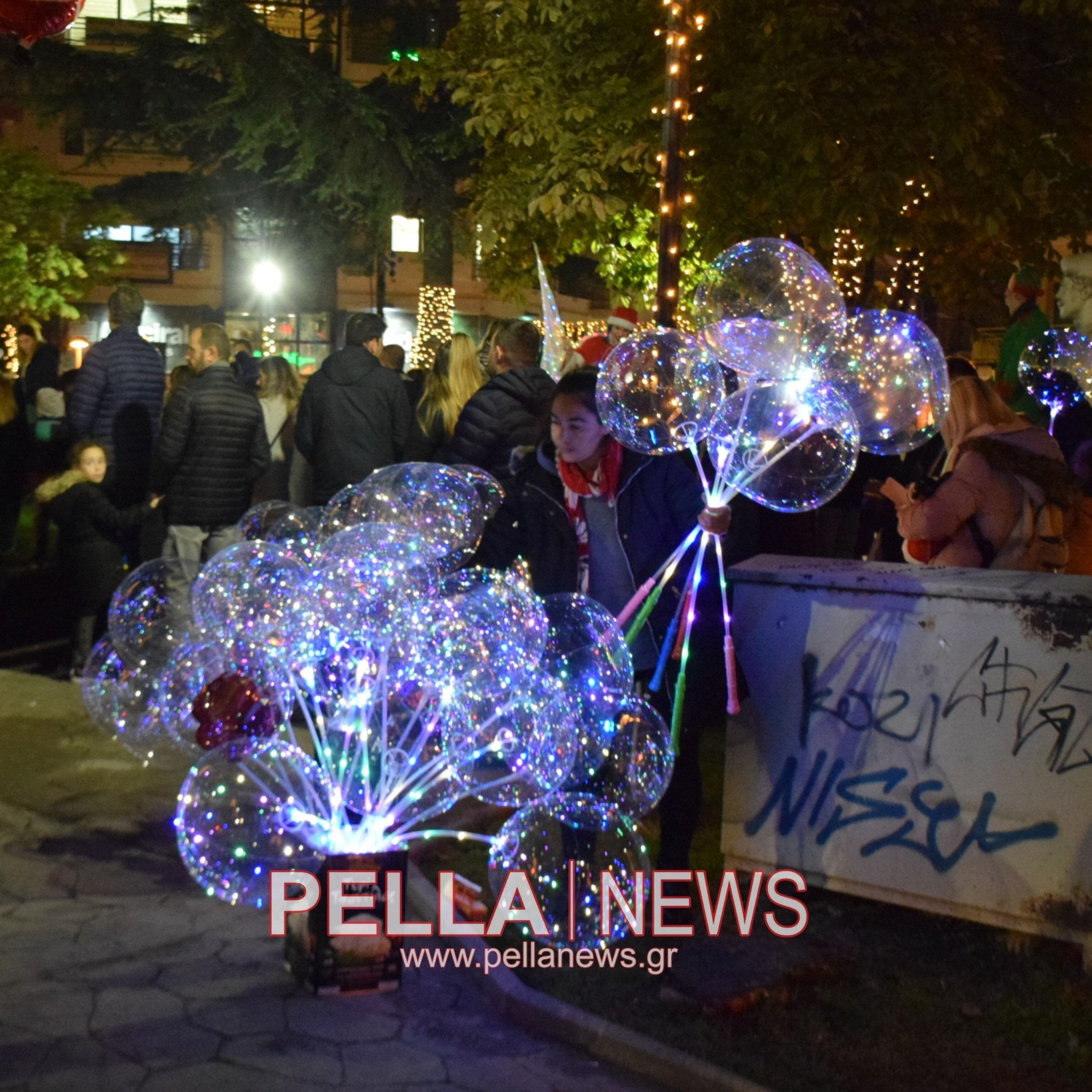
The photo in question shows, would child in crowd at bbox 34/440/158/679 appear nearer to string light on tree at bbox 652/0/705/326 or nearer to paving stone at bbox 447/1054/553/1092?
string light on tree at bbox 652/0/705/326

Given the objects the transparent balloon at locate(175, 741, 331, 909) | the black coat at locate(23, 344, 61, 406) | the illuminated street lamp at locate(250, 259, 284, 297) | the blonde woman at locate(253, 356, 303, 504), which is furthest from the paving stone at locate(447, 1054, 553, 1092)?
the illuminated street lamp at locate(250, 259, 284, 297)

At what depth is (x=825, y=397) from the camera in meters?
4.83

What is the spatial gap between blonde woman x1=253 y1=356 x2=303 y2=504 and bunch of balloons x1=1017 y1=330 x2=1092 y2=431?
16.3 ft

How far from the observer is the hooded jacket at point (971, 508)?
597 cm

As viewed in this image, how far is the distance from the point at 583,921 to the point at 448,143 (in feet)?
59.1

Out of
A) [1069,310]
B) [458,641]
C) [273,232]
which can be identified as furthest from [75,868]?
[273,232]

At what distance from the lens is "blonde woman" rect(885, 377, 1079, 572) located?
5949mm

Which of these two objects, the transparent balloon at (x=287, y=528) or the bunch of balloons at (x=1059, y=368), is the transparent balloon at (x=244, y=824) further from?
the bunch of balloons at (x=1059, y=368)

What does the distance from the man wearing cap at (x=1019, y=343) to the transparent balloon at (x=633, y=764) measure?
18.4 feet

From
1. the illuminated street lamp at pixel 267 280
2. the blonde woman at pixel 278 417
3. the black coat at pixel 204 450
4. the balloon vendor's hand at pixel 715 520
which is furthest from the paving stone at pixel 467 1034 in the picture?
the illuminated street lamp at pixel 267 280

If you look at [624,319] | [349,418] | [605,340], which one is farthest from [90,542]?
[624,319]

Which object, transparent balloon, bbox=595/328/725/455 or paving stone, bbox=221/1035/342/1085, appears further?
transparent balloon, bbox=595/328/725/455

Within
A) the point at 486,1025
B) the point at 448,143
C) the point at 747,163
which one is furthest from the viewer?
the point at 448,143

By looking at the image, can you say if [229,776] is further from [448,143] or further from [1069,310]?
[448,143]
